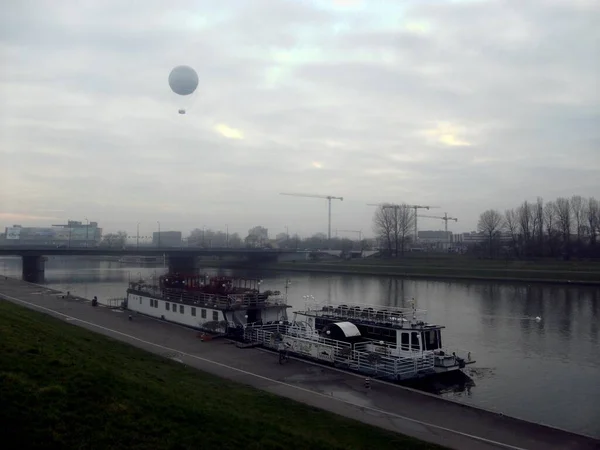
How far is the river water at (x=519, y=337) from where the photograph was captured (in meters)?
23.4

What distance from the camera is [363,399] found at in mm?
18766

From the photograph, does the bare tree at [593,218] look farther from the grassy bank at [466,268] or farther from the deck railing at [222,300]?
the deck railing at [222,300]

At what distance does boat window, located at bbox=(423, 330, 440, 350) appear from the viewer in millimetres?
26609

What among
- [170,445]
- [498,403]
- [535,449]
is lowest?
[498,403]

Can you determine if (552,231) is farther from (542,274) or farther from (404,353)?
(404,353)

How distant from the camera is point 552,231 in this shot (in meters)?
104

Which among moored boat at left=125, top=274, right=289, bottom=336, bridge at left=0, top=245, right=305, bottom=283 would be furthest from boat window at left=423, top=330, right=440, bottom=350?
bridge at left=0, top=245, right=305, bottom=283

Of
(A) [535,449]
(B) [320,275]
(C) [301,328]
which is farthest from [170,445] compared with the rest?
(B) [320,275]

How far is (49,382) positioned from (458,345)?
28531 millimetres

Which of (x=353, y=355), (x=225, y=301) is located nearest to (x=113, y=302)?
(x=225, y=301)

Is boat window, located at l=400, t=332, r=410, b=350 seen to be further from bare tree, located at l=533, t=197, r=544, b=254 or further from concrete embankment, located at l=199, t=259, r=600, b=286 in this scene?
bare tree, located at l=533, t=197, r=544, b=254

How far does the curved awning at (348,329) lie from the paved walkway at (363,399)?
12.2ft

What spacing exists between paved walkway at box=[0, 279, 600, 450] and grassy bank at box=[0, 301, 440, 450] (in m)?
1.47

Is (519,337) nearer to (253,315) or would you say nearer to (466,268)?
(253,315)
